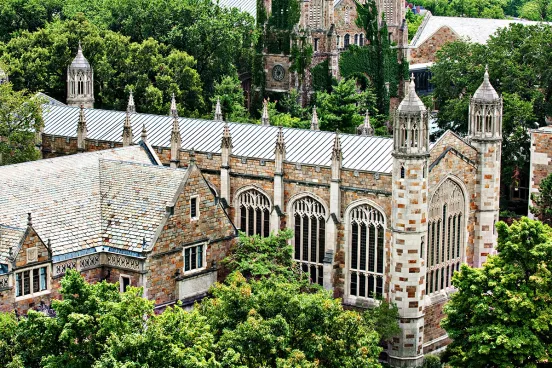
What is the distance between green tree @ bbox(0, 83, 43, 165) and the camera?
76.6m

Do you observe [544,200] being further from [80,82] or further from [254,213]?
[80,82]

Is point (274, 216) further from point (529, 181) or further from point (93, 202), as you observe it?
point (529, 181)

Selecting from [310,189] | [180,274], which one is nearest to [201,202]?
[180,274]

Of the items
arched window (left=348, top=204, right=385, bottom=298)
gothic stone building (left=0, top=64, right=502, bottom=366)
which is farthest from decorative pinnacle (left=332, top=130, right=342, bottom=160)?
arched window (left=348, top=204, right=385, bottom=298)

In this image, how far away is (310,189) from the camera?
223 feet

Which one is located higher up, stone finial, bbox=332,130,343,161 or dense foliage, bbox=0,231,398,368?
stone finial, bbox=332,130,343,161

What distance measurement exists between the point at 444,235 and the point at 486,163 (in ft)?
15.2

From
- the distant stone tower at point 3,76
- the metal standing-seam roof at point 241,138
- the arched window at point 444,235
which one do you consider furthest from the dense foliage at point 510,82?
the distant stone tower at point 3,76

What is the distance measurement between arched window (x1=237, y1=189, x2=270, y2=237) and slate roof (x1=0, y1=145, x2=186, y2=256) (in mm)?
6459

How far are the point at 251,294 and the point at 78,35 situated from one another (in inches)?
2137

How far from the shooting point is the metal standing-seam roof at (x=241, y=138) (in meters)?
67.4

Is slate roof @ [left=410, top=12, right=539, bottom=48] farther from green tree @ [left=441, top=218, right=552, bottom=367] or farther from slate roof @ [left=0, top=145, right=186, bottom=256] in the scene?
green tree @ [left=441, top=218, right=552, bottom=367]

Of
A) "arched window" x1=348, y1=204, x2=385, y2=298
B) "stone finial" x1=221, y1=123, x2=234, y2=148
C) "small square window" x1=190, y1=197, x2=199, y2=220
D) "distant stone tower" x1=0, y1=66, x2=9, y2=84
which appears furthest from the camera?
"distant stone tower" x1=0, y1=66, x2=9, y2=84

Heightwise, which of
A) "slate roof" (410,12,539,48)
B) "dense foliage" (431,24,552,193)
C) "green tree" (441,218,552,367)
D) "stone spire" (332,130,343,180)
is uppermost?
"slate roof" (410,12,539,48)
